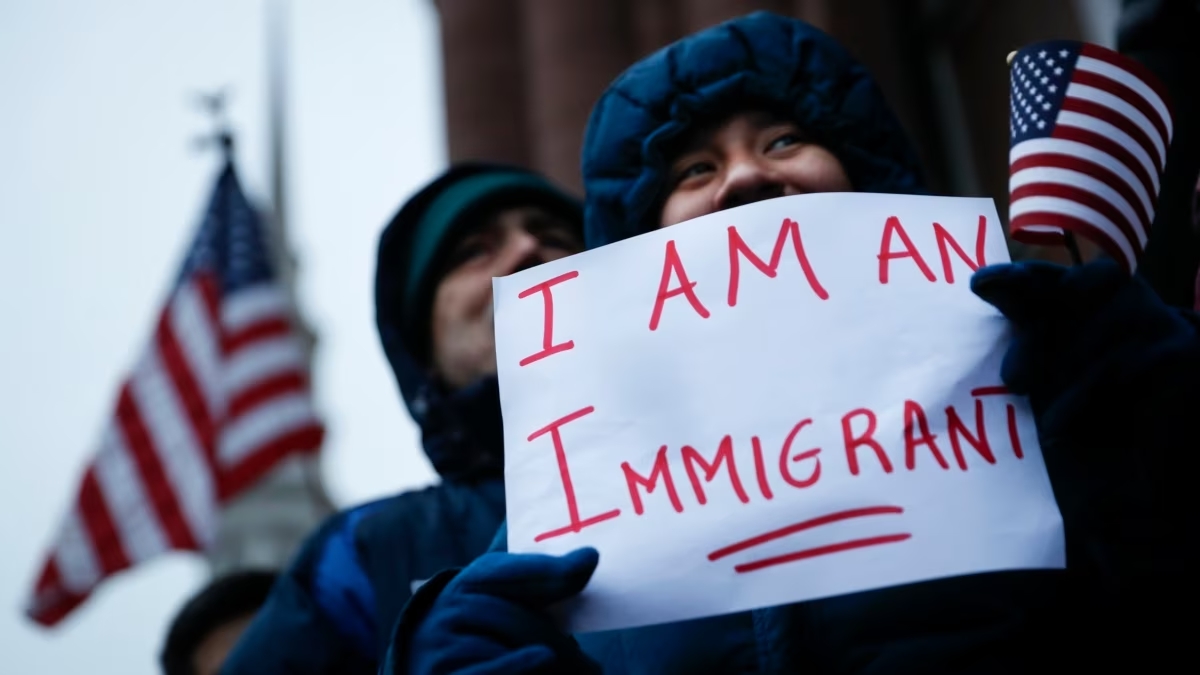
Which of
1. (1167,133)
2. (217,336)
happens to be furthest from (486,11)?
(1167,133)

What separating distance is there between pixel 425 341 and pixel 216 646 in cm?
114

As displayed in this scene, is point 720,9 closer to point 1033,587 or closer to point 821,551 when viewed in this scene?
point 1033,587

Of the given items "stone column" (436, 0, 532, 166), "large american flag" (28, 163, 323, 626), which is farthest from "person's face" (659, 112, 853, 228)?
"large american flag" (28, 163, 323, 626)

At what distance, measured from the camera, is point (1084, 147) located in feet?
4.61

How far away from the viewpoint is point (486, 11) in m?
6.16

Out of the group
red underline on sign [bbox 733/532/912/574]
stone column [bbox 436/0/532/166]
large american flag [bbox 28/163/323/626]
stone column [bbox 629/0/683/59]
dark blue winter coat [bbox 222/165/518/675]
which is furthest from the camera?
stone column [bbox 436/0/532/166]

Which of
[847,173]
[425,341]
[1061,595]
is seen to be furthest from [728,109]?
[425,341]

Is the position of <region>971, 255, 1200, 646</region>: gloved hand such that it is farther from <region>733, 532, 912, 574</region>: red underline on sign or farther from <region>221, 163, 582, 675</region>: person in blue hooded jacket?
<region>221, 163, 582, 675</region>: person in blue hooded jacket

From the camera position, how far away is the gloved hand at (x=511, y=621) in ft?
4.27

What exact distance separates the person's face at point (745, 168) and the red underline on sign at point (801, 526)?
0.63 metres

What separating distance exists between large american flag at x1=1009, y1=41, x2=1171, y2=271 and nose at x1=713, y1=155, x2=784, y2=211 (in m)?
0.43

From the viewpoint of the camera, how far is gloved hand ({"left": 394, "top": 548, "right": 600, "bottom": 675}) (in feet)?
4.27

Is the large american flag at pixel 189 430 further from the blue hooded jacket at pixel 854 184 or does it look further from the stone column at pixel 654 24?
the blue hooded jacket at pixel 854 184

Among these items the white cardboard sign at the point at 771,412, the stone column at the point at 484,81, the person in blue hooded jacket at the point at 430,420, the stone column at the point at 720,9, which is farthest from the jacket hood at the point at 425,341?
the stone column at the point at 484,81
